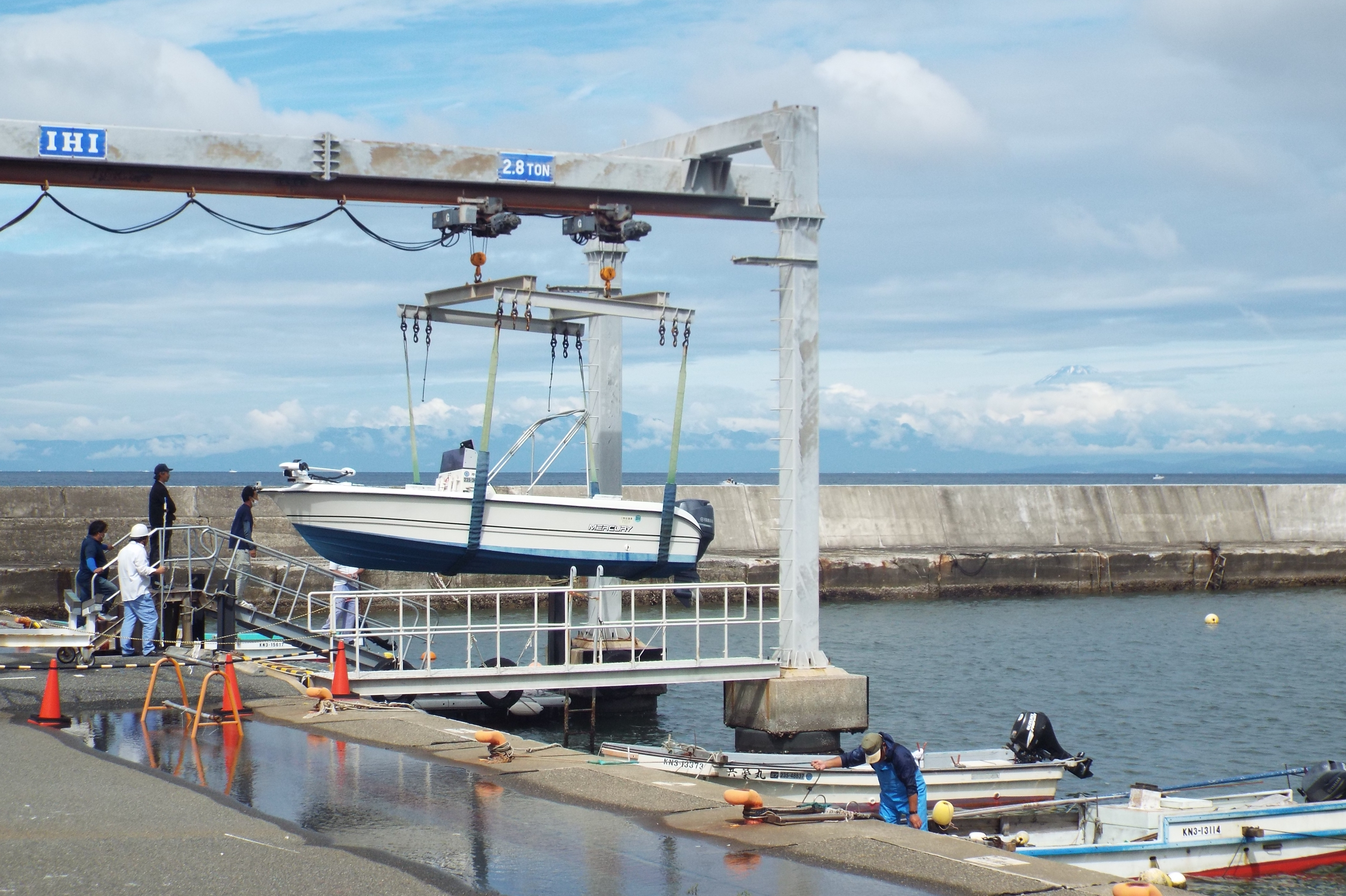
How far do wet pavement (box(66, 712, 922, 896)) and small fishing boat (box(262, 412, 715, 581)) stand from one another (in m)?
4.20

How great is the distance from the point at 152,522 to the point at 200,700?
5760 mm

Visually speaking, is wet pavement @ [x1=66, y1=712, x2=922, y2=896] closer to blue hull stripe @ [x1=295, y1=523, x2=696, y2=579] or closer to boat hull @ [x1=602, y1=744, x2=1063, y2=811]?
boat hull @ [x1=602, y1=744, x2=1063, y2=811]

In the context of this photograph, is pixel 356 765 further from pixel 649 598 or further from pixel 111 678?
pixel 649 598

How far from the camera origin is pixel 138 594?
632 inches

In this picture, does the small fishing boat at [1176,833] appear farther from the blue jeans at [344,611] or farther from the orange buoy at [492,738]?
the blue jeans at [344,611]

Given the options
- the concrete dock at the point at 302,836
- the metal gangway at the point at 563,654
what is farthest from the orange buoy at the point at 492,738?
the metal gangway at the point at 563,654

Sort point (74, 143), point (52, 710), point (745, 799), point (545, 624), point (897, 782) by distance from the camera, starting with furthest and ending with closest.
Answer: point (545, 624), point (74, 143), point (52, 710), point (897, 782), point (745, 799)

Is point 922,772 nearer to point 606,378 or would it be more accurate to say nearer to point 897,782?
point 897,782

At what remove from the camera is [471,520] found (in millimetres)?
16438

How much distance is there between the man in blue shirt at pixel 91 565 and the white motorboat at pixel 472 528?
2214mm

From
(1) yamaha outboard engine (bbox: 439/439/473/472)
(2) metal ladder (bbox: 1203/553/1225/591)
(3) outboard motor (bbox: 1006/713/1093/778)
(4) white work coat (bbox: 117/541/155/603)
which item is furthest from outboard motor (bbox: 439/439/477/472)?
(2) metal ladder (bbox: 1203/553/1225/591)

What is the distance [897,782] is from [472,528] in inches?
271

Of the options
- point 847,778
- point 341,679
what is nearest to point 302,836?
point 341,679

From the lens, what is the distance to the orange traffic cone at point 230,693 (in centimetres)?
1311
